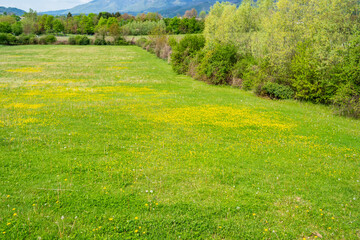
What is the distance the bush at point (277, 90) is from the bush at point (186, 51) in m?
16.9

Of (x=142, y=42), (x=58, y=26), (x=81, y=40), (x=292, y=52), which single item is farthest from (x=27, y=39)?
(x=292, y=52)

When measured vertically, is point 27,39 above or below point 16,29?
below

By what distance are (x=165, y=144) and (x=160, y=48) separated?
55963 mm

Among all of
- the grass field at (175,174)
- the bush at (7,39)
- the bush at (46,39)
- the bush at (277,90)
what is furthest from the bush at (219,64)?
the bush at (46,39)

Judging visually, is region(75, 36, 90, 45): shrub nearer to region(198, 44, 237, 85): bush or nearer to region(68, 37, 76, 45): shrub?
region(68, 37, 76, 45): shrub

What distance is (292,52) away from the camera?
A: 2522cm

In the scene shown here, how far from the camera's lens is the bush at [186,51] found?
40.3 meters

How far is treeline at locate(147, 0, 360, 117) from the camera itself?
20359mm

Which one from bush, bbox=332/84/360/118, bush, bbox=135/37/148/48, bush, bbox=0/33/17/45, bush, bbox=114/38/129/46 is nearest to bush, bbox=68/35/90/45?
bush, bbox=114/38/129/46

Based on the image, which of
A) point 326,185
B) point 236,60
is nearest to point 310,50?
point 236,60

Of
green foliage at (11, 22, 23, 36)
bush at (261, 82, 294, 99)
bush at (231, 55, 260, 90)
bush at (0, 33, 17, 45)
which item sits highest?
green foliage at (11, 22, 23, 36)

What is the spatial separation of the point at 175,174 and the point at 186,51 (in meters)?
34.2

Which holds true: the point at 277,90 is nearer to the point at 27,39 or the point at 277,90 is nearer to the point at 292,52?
the point at 292,52

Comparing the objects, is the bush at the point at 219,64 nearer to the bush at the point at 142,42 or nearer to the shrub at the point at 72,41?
the bush at the point at 142,42
